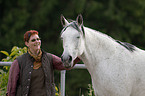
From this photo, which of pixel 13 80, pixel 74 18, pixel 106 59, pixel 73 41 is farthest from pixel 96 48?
pixel 74 18

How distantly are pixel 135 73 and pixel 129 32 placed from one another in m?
9.38

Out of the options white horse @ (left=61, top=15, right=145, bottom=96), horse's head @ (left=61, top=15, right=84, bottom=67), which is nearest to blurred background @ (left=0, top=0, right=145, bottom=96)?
white horse @ (left=61, top=15, right=145, bottom=96)

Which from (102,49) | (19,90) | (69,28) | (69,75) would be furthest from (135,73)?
(69,75)

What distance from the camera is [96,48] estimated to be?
3479 mm

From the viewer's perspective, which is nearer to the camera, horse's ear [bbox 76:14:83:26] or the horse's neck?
horse's ear [bbox 76:14:83:26]

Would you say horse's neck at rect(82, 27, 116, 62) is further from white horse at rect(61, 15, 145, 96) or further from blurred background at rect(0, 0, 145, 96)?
blurred background at rect(0, 0, 145, 96)

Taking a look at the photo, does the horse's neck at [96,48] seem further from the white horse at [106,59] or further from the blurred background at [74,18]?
the blurred background at [74,18]

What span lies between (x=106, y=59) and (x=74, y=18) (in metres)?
8.97

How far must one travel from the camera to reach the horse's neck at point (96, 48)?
3.46 meters

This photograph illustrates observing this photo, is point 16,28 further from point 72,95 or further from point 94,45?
point 94,45

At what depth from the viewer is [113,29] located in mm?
12516

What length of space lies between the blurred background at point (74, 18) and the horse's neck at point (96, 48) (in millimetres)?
8404

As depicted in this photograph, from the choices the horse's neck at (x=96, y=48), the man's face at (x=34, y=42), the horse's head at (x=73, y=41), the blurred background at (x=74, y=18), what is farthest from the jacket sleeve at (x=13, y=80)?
the blurred background at (x=74, y=18)

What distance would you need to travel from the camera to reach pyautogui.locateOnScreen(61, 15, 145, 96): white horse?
329cm
